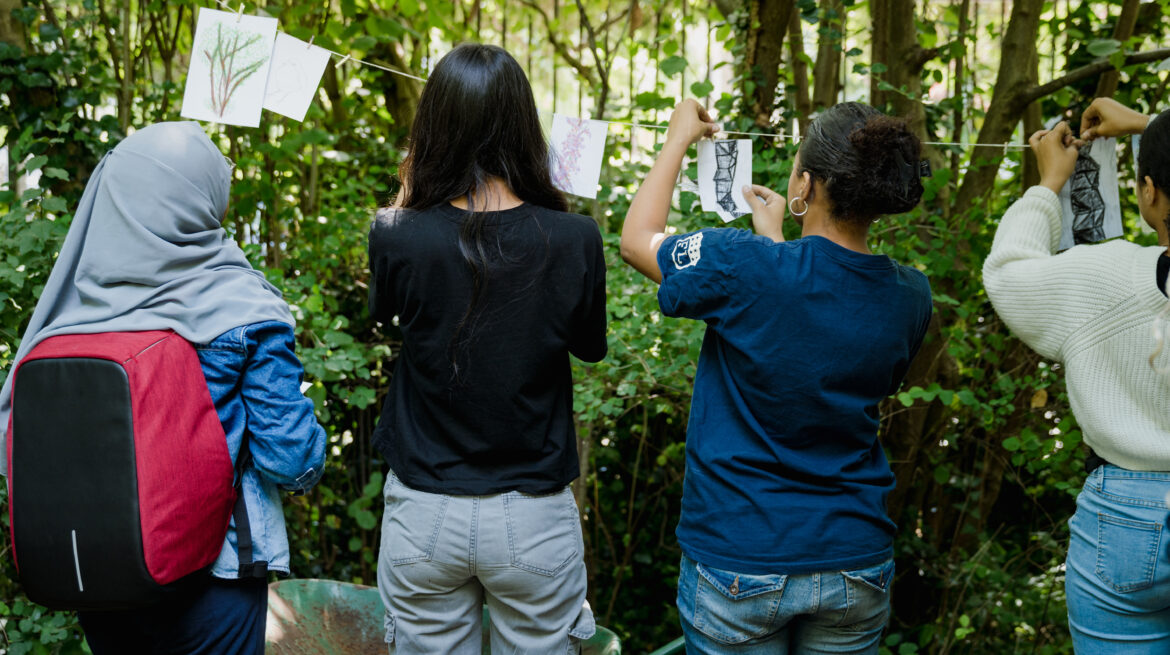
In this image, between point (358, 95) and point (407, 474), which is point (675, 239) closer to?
point (407, 474)

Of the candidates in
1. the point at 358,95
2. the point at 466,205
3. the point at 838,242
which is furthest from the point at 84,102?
the point at 838,242

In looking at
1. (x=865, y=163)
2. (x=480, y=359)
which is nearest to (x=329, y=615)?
(x=480, y=359)

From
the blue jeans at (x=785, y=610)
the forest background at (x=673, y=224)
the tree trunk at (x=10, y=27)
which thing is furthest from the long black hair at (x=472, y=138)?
the tree trunk at (x=10, y=27)

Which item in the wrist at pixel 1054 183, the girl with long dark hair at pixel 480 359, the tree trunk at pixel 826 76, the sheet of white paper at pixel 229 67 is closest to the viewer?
the girl with long dark hair at pixel 480 359

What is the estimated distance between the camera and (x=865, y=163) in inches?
66.0

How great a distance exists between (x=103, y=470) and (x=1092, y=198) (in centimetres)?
216

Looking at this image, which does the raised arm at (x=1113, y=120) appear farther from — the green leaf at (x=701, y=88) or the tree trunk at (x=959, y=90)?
the green leaf at (x=701, y=88)

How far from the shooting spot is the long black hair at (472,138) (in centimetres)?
174

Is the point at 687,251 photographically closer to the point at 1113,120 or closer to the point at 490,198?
the point at 490,198

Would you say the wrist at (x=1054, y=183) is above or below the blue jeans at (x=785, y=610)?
above

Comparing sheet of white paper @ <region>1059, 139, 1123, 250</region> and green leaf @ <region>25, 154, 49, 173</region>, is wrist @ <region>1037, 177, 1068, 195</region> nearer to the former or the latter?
sheet of white paper @ <region>1059, 139, 1123, 250</region>

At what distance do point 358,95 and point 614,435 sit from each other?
6.33 feet

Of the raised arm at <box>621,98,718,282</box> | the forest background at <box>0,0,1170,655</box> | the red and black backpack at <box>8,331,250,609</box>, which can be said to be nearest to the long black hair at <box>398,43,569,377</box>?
the raised arm at <box>621,98,718,282</box>

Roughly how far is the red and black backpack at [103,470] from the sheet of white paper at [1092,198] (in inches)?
75.6
